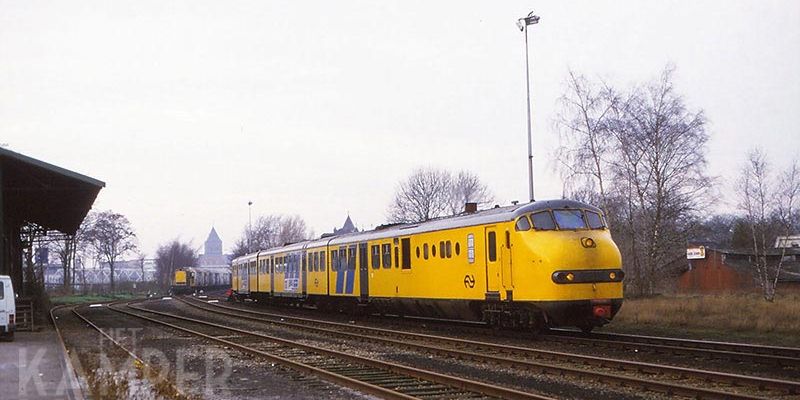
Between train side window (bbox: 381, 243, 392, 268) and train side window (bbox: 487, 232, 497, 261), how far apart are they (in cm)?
624

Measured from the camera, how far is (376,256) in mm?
25781

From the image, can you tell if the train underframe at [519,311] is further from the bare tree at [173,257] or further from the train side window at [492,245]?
the bare tree at [173,257]

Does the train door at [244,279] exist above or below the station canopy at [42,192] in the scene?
below

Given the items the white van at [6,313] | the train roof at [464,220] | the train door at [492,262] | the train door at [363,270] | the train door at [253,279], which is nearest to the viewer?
the train roof at [464,220]

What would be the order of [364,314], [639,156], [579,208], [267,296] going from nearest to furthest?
1. [579,208]
2. [364,314]
3. [639,156]
4. [267,296]

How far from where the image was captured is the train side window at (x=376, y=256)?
25.5m

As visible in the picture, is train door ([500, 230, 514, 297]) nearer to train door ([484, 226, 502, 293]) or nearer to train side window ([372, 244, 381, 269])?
train door ([484, 226, 502, 293])

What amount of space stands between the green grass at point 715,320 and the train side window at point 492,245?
4238mm

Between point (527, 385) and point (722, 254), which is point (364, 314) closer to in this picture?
point (527, 385)

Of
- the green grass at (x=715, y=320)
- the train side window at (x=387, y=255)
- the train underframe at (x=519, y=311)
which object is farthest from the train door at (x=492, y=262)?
the train side window at (x=387, y=255)

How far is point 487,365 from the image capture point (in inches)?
564

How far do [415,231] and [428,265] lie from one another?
1403mm

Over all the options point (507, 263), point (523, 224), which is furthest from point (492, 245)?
point (523, 224)

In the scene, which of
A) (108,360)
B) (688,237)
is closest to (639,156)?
(688,237)
